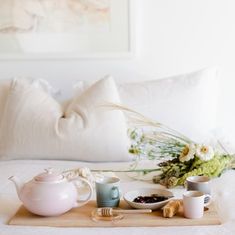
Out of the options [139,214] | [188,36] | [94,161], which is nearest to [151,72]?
[188,36]

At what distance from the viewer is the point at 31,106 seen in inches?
98.0

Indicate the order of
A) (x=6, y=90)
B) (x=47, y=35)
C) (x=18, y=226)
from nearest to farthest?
(x=18, y=226) → (x=6, y=90) → (x=47, y=35)

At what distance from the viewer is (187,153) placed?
73.5 inches

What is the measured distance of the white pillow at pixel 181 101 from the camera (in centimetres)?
255

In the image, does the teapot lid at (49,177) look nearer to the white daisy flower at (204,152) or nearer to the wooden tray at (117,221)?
the wooden tray at (117,221)

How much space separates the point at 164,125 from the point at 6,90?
92 cm

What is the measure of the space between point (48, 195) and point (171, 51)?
1712mm

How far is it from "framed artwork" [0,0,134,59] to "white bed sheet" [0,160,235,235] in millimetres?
865

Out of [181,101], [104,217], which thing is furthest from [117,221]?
[181,101]

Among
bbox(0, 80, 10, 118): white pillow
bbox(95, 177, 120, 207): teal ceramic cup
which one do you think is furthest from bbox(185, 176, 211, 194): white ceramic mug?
bbox(0, 80, 10, 118): white pillow

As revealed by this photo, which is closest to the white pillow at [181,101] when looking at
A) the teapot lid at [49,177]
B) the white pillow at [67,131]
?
the white pillow at [67,131]

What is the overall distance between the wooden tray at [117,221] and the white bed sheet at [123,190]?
2cm

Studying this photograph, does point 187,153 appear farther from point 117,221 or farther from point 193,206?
point 117,221

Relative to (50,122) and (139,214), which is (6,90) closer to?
(50,122)
